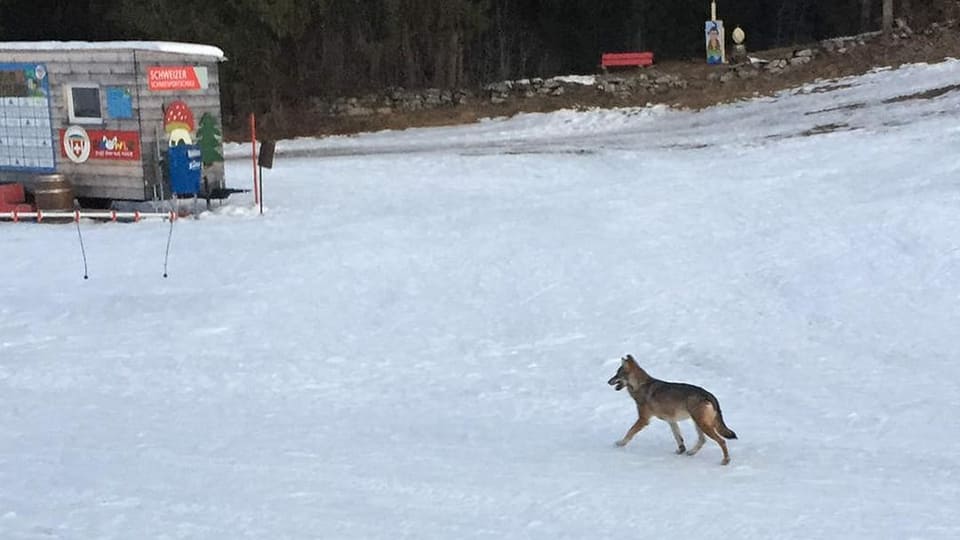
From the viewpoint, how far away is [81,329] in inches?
497

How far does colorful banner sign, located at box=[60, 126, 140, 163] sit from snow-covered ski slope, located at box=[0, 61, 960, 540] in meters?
1.79

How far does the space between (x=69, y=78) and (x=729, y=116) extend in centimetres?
1412

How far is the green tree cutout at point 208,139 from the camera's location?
1914 cm

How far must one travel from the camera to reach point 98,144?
19.2 metres

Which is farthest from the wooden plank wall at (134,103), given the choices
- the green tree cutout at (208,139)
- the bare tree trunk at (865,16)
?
the bare tree trunk at (865,16)

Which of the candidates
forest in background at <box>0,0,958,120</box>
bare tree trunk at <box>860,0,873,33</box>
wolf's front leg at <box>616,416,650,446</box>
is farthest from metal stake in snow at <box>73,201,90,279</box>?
bare tree trunk at <box>860,0,873,33</box>

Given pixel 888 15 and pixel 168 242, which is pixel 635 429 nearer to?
pixel 168 242

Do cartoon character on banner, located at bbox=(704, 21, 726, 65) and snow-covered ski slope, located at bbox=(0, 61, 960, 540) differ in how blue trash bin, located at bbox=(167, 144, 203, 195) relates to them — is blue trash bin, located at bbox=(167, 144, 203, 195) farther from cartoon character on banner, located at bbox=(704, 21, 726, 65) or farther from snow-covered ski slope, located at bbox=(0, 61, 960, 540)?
cartoon character on banner, located at bbox=(704, 21, 726, 65)

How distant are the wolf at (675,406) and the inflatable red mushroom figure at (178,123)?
12.3 metres

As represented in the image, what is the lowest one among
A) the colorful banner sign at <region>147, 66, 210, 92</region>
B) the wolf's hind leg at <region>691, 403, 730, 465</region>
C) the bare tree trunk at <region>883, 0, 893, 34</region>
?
the wolf's hind leg at <region>691, 403, 730, 465</region>

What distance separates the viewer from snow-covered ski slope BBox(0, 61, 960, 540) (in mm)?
7066

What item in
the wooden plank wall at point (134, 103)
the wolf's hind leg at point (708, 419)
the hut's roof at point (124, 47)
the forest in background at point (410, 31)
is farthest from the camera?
the forest in background at point (410, 31)

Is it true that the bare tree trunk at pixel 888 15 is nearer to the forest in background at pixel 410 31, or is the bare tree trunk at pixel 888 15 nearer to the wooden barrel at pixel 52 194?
the forest in background at pixel 410 31

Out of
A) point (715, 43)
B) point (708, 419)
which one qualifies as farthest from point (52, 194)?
point (715, 43)
